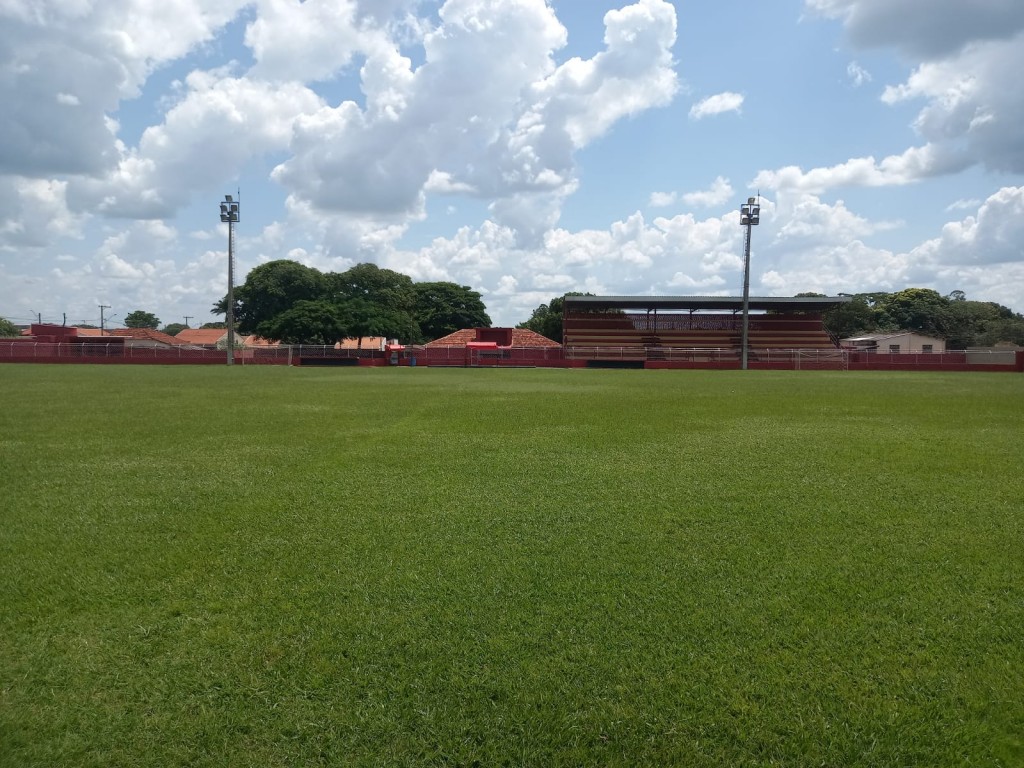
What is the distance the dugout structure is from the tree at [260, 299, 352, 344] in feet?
59.0

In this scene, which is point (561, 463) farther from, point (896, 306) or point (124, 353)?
point (896, 306)

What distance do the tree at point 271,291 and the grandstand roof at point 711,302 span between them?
110 feet

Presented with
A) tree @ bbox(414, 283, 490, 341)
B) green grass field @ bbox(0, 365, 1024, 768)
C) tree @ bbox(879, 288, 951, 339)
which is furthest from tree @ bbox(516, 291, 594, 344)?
green grass field @ bbox(0, 365, 1024, 768)

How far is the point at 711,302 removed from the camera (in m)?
47.0

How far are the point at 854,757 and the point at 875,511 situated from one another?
3.46 m

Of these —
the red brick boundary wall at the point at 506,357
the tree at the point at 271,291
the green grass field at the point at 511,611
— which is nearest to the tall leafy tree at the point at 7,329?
the tree at the point at 271,291

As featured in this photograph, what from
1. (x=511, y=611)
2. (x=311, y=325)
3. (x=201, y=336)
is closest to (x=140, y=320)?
(x=201, y=336)

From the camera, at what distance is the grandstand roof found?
46.7 meters

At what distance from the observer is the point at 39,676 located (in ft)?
9.33

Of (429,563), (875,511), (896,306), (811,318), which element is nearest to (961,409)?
(875,511)

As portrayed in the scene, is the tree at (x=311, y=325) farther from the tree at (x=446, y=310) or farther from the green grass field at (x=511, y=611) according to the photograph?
the green grass field at (x=511, y=611)

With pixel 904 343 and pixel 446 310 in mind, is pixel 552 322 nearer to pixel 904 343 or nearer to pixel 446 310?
pixel 446 310

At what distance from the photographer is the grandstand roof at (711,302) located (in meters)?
46.7

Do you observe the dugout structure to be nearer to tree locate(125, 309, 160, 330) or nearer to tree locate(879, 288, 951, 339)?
tree locate(879, 288, 951, 339)
